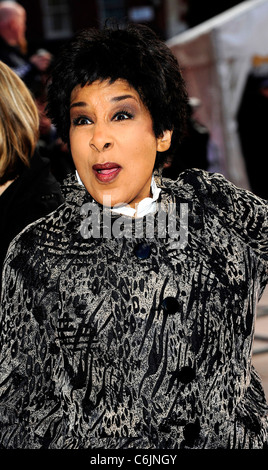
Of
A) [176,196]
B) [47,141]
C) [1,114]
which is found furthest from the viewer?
[47,141]

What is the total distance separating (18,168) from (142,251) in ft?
3.17

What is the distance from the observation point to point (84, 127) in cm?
180

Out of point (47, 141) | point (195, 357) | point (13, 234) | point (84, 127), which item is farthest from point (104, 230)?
point (47, 141)

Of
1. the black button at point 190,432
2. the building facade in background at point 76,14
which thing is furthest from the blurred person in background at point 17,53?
the building facade in background at point 76,14

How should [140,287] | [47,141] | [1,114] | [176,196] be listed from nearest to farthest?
[140,287], [176,196], [1,114], [47,141]

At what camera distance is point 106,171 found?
1766mm

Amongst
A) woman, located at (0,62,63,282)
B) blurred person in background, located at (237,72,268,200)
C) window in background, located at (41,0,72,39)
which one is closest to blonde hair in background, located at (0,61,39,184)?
woman, located at (0,62,63,282)

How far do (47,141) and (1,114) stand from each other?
11.0 ft

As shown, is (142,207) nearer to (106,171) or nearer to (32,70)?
(106,171)

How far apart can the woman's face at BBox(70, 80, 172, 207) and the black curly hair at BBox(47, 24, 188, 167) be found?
30 mm

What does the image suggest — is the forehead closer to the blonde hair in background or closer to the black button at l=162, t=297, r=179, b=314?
the black button at l=162, t=297, r=179, b=314

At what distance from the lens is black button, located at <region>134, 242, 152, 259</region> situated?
1.82 m

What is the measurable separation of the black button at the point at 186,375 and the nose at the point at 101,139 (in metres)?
0.60
